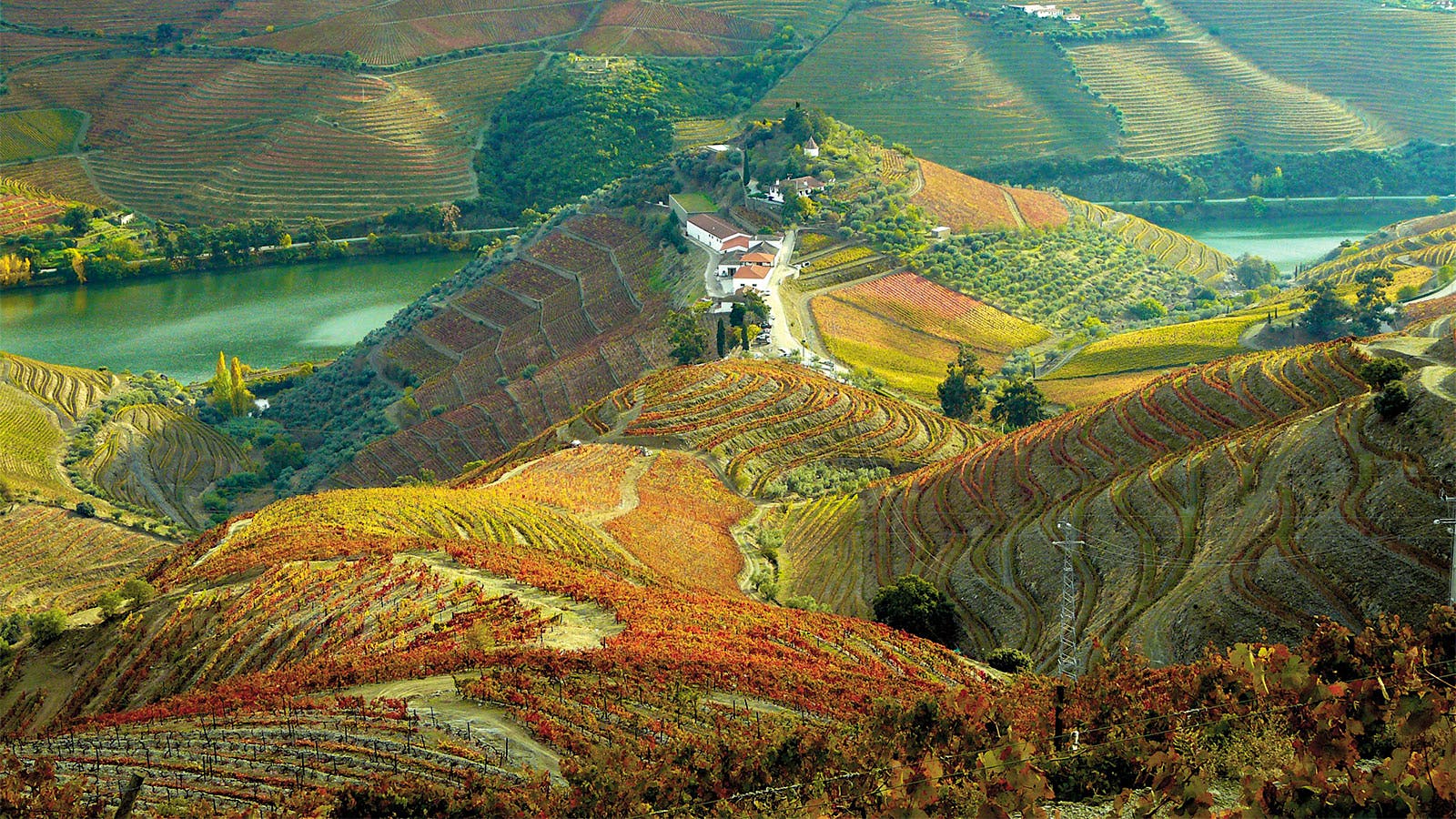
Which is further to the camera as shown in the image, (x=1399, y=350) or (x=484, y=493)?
(x=484, y=493)

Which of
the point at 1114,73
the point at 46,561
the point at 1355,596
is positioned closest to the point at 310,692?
the point at 1355,596

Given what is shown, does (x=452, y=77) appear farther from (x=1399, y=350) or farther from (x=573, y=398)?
(x=1399, y=350)

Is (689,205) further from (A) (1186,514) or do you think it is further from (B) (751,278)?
(A) (1186,514)

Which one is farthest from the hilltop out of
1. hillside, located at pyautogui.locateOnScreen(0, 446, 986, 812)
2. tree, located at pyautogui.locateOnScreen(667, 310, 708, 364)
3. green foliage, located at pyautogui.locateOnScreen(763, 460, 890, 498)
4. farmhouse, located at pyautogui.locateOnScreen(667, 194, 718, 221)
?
hillside, located at pyautogui.locateOnScreen(0, 446, 986, 812)

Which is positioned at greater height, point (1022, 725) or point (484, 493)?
point (1022, 725)

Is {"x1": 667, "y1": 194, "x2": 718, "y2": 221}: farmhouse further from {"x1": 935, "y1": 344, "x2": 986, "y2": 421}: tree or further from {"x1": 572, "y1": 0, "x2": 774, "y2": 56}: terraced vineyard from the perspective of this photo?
{"x1": 572, "y1": 0, "x2": 774, "y2": 56}: terraced vineyard

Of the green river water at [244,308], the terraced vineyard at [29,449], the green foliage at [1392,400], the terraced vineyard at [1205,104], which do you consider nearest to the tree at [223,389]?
the green river water at [244,308]
